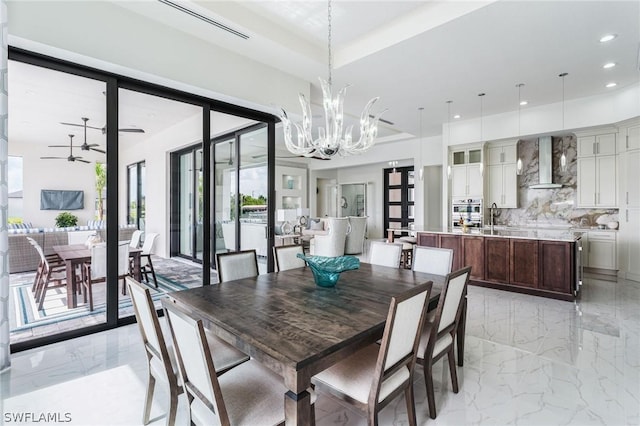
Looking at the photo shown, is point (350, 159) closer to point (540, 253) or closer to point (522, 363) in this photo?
point (540, 253)

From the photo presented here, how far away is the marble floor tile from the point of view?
1.97m

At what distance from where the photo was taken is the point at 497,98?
17.8 ft

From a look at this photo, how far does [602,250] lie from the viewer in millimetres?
5750

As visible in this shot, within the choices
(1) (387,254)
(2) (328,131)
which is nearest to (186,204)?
(2) (328,131)

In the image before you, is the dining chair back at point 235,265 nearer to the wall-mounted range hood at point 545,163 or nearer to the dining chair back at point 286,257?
the dining chair back at point 286,257

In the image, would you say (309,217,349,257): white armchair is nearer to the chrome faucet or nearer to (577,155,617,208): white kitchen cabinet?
the chrome faucet

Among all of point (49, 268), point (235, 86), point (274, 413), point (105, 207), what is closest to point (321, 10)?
point (235, 86)

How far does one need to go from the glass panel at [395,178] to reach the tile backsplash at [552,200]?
3643mm

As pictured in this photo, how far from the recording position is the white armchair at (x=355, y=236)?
26.4 ft

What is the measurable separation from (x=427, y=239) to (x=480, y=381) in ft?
11.3

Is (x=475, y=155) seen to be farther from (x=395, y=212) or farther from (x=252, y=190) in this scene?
(x=252, y=190)

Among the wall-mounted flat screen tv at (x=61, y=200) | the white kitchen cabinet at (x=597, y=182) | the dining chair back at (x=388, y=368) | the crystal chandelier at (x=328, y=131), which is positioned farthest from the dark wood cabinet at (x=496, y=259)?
the wall-mounted flat screen tv at (x=61, y=200)

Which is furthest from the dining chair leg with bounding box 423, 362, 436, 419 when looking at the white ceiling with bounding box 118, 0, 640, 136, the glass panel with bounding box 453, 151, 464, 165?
the glass panel with bounding box 453, 151, 464, 165

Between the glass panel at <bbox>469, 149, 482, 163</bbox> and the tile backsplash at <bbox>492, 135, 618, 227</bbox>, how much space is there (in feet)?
2.61
